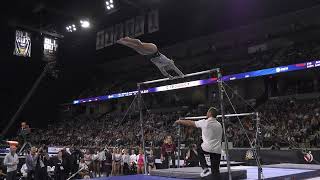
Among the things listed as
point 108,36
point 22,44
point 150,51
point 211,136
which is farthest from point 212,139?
point 22,44

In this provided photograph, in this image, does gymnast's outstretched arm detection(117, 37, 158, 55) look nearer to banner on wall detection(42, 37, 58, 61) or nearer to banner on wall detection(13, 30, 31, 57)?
banner on wall detection(13, 30, 31, 57)

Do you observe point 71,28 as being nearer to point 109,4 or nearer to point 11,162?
point 109,4

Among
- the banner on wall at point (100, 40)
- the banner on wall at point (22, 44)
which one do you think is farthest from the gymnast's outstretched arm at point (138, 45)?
the banner on wall at point (22, 44)

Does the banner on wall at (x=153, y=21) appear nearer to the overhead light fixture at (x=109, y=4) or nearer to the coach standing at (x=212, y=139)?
the overhead light fixture at (x=109, y=4)

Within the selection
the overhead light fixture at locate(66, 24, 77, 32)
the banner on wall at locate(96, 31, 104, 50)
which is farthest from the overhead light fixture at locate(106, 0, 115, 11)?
the banner on wall at locate(96, 31, 104, 50)

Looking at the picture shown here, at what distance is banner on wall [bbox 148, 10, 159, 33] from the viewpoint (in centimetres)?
2720

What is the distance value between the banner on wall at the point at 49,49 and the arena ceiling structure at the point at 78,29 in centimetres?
53

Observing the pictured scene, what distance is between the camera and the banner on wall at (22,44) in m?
30.9

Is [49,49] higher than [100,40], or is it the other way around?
[100,40]

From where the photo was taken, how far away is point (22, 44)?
3150 cm

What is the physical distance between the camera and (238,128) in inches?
758

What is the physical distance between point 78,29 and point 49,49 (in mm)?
4511

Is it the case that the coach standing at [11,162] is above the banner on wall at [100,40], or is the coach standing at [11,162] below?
below

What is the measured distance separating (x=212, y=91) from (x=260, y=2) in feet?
27.0
